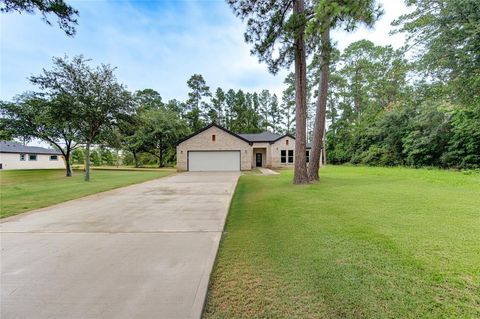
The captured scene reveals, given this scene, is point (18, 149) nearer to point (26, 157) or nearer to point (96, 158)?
point (26, 157)

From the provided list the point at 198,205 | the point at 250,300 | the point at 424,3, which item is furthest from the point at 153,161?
the point at 250,300

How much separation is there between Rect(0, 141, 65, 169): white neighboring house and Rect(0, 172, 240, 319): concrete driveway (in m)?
29.1

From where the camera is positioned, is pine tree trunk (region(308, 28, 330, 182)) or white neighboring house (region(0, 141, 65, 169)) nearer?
pine tree trunk (region(308, 28, 330, 182))

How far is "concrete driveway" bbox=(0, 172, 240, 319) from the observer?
2154mm

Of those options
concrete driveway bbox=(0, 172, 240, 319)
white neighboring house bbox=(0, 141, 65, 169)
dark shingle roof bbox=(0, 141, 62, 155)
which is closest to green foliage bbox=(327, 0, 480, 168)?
concrete driveway bbox=(0, 172, 240, 319)

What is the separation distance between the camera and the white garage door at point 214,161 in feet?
69.7

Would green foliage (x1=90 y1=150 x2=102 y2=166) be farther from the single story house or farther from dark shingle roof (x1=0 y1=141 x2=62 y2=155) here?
the single story house

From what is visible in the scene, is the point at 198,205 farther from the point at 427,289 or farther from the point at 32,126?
the point at 32,126

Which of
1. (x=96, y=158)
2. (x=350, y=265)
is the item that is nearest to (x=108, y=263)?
(x=350, y=265)

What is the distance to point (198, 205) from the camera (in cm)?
656

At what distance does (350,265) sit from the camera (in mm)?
2775

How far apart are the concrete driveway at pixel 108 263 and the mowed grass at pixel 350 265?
32cm

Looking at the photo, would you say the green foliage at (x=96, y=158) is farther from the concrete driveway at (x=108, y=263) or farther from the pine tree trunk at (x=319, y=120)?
the pine tree trunk at (x=319, y=120)

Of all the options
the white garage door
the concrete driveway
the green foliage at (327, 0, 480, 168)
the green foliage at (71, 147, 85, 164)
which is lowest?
the concrete driveway
